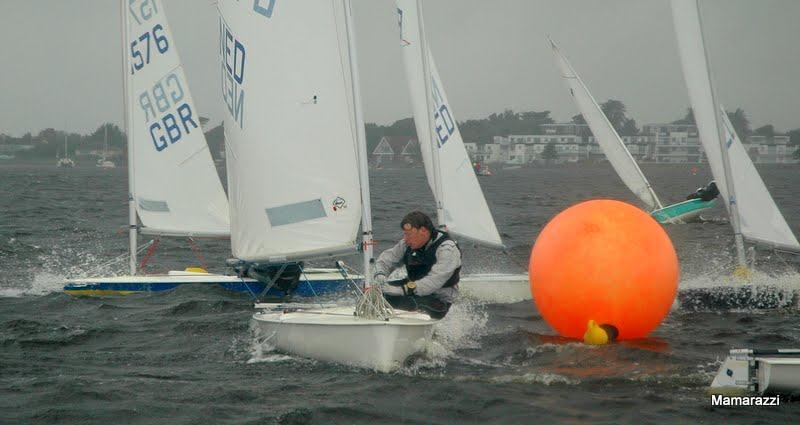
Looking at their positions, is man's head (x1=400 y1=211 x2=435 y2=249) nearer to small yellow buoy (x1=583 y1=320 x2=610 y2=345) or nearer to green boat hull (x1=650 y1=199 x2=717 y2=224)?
small yellow buoy (x1=583 y1=320 x2=610 y2=345)

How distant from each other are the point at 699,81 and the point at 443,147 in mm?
2856

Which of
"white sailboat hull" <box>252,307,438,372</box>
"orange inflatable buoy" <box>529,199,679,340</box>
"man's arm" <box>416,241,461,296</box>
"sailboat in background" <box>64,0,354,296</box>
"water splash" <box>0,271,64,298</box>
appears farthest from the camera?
"sailboat in background" <box>64,0,354,296</box>

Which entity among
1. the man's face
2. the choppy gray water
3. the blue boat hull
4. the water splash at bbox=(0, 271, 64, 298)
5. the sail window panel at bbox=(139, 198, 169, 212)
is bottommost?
the choppy gray water

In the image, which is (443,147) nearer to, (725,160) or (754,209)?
(725,160)

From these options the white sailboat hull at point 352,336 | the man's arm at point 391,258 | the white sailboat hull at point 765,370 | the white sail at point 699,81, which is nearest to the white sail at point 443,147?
the white sail at point 699,81

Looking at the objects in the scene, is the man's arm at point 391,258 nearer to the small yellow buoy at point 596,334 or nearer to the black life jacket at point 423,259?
the black life jacket at point 423,259

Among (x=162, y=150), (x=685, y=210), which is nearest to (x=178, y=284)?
(x=162, y=150)

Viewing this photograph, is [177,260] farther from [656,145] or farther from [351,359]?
[656,145]

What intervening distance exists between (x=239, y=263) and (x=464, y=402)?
307 cm

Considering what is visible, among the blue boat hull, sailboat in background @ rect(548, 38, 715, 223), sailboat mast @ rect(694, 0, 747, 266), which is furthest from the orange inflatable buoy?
sailboat in background @ rect(548, 38, 715, 223)

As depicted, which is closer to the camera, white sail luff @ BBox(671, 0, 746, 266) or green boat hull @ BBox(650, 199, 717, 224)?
white sail luff @ BBox(671, 0, 746, 266)

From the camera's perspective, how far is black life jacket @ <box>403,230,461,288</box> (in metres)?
8.09

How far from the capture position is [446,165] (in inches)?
465

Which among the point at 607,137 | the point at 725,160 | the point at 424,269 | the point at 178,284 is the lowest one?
the point at 178,284
